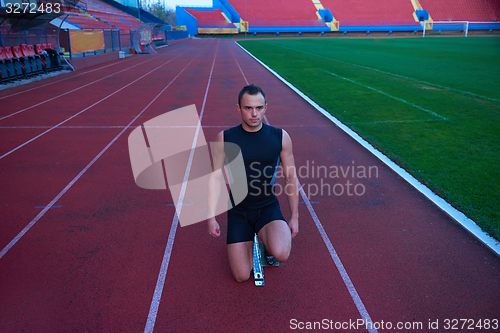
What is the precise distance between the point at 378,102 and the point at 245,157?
28.2 feet

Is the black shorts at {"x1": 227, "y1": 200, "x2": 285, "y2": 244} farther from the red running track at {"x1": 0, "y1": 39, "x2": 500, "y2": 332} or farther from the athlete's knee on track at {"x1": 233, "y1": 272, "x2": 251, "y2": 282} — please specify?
the red running track at {"x1": 0, "y1": 39, "x2": 500, "y2": 332}

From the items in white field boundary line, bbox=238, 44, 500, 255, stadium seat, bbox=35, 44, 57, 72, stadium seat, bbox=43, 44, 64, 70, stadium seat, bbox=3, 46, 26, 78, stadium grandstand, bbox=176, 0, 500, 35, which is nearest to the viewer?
white field boundary line, bbox=238, 44, 500, 255

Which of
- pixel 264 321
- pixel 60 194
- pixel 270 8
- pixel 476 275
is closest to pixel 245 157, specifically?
pixel 264 321

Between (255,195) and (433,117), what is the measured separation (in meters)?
7.28

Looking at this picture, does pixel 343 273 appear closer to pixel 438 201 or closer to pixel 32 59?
pixel 438 201

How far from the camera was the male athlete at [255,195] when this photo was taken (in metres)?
3.20

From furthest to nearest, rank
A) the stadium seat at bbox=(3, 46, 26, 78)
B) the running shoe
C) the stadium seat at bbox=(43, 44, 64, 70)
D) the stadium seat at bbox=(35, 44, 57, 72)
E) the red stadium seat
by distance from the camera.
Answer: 1. the stadium seat at bbox=(43, 44, 64, 70)
2. the stadium seat at bbox=(35, 44, 57, 72)
3. the red stadium seat
4. the stadium seat at bbox=(3, 46, 26, 78)
5. the running shoe

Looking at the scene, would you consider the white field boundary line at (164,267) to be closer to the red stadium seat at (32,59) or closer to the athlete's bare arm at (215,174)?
the athlete's bare arm at (215,174)

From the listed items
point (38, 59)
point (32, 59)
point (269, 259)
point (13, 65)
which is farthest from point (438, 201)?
point (38, 59)

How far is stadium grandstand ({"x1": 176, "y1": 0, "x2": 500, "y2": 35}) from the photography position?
70.5 meters

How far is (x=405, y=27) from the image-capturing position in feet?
228

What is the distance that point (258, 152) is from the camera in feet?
10.6

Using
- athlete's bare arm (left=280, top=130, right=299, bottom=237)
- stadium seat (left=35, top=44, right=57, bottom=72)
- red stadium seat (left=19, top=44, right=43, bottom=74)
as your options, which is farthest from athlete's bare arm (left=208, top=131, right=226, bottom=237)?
stadium seat (left=35, top=44, right=57, bottom=72)

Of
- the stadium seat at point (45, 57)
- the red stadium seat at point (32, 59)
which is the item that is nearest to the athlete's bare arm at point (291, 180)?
Result: the red stadium seat at point (32, 59)
